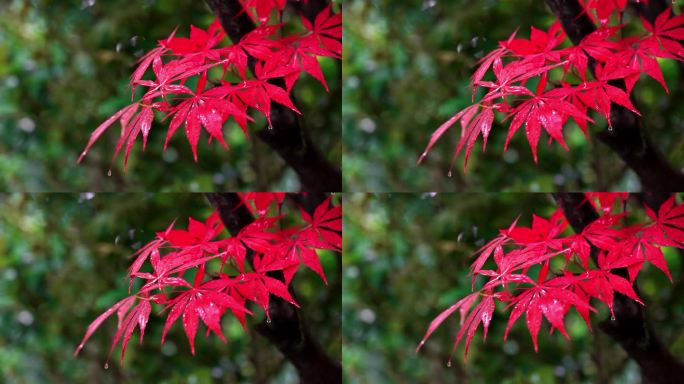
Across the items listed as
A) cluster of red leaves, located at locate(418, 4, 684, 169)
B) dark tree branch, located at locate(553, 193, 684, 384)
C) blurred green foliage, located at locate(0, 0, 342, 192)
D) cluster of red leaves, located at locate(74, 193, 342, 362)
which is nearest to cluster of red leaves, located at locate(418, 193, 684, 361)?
dark tree branch, located at locate(553, 193, 684, 384)

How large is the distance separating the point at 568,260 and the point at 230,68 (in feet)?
2.82

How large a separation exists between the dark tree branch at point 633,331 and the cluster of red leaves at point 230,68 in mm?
638

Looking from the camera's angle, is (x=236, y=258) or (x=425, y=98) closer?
(x=236, y=258)

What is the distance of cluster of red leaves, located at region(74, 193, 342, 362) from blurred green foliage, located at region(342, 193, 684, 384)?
95 mm

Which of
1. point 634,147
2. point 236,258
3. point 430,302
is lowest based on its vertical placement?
point 430,302

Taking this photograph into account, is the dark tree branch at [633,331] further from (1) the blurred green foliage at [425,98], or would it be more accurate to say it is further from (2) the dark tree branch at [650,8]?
(2) the dark tree branch at [650,8]

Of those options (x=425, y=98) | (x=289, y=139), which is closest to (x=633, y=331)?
(x=425, y=98)

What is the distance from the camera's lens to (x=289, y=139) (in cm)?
184

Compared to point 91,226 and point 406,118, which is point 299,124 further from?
point 91,226

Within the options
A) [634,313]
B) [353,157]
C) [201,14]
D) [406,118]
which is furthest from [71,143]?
[634,313]

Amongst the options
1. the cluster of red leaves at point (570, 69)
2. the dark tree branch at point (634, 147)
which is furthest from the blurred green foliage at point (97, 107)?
the dark tree branch at point (634, 147)

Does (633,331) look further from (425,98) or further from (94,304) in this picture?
(94,304)

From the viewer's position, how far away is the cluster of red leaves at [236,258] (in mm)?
1587

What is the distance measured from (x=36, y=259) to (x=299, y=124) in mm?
711
